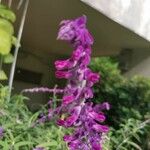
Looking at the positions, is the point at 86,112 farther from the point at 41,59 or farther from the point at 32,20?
the point at 41,59

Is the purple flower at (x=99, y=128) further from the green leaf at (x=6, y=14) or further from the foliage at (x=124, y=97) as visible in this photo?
the foliage at (x=124, y=97)

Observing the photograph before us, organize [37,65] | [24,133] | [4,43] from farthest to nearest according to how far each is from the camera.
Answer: [37,65], [4,43], [24,133]

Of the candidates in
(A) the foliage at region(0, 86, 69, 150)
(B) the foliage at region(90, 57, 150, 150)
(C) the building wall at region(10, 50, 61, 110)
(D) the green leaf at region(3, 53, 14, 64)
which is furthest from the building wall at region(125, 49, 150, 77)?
(A) the foliage at region(0, 86, 69, 150)

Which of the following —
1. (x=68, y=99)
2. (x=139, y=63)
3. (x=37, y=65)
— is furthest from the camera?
(x=37, y=65)

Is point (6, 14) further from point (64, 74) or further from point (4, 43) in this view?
point (64, 74)

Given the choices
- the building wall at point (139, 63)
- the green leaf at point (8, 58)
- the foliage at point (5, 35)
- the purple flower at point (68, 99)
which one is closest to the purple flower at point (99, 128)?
the purple flower at point (68, 99)

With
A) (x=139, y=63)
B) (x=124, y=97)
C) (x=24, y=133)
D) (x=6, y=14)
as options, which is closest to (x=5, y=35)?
(x=6, y=14)

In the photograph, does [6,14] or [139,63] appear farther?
[139,63]

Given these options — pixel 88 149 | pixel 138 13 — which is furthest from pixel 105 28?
pixel 88 149

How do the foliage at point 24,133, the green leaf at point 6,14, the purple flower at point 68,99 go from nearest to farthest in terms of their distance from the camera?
the purple flower at point 68,99 → the foliage at point 24,133 → the green leaf at point 6,14

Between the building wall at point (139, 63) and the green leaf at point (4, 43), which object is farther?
the building wall at point (139, 63)

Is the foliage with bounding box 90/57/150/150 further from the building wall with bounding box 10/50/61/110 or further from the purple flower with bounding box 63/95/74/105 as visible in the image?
the purple flower with bounding box 63/95/74/105

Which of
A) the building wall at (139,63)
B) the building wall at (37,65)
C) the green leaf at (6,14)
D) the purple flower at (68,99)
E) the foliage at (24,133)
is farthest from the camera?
the building wall at (37,65)
